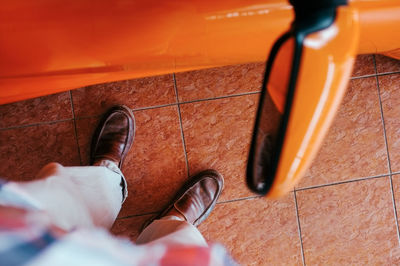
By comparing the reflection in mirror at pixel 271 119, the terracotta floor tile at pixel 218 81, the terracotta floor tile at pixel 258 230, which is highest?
the reflection in mirror at pixel 271 119

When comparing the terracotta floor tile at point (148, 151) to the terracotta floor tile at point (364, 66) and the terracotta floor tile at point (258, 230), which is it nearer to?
the terracotta floor tile at point (258, 230)

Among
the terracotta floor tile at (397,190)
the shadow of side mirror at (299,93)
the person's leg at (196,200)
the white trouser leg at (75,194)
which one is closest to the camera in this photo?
the shadow of side mirror at (299,93)

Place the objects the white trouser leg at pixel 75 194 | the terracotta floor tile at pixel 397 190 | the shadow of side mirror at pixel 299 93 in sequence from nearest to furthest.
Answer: the shadow of side mirror at pixel 299 93 < the white trouser leg at pixel 75 194 < the terracotta floor tile at pixel 397 190

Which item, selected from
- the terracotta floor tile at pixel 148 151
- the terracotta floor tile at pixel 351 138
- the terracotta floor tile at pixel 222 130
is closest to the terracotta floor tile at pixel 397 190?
the terracotta floor tile at pixel 351 138

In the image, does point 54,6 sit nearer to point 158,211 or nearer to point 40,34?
point 40,34

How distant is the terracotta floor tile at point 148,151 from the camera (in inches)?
57.4

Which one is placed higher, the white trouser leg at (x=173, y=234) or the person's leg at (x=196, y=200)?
the white trouser leg at (x=173, y=234)

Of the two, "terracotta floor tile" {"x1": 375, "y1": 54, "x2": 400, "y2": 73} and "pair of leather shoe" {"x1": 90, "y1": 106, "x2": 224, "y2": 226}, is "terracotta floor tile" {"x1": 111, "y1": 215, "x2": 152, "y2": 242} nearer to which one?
"pair of leather shoe" {"x1": 90, "y1": 106, "x2": 224, "y2": 226}

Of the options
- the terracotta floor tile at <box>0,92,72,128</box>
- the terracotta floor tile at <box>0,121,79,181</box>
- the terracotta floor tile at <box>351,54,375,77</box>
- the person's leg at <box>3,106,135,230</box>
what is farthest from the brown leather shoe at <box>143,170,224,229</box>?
the terracotta floor tile at <box>351,54,375,77</box>

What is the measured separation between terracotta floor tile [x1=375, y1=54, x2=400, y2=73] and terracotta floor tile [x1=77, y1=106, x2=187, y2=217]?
36.8 inches

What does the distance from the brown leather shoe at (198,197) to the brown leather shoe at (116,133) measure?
0.97ft

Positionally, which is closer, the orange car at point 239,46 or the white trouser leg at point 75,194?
the orange car at point 239,46

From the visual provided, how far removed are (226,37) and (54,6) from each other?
1.47 feet

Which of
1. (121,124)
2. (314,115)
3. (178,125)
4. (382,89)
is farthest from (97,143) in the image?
(382,89)
